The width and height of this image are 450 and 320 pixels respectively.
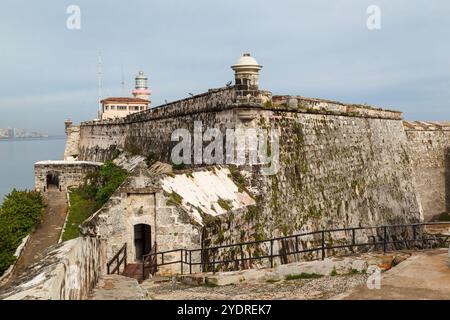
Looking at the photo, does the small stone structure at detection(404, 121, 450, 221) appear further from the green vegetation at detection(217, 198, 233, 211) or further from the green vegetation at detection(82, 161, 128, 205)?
the green vegetation at detection(217, 198, 233, 211)

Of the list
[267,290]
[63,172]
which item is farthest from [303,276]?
[63,172]

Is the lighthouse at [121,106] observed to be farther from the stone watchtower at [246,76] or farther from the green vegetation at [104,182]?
the stone watchtower at [246,76]

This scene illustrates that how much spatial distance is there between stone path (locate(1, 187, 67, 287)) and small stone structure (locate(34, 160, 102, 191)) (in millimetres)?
1043

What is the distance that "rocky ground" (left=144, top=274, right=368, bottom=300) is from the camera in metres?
7.92

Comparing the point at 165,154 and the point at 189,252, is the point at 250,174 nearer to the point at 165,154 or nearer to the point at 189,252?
the point at 189,252

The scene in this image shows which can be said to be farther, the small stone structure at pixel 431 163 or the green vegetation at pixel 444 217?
the small stone structure at pixel 431 163

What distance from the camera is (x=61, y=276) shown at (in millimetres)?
4844

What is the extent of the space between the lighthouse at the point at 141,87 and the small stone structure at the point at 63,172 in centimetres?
3095

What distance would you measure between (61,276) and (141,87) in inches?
2498

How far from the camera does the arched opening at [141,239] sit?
464 inches

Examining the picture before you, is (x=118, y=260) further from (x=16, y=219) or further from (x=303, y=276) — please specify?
(x=16, y=219)

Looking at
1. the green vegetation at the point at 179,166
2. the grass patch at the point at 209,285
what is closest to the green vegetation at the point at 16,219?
the green vegetation at the point at 179,166

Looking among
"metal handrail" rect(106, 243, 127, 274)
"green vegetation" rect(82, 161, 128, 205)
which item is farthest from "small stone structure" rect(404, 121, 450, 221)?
"metal handrail" rect(106, 243, 127, 274)

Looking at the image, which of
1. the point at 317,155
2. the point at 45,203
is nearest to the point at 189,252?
the point at 317,155
